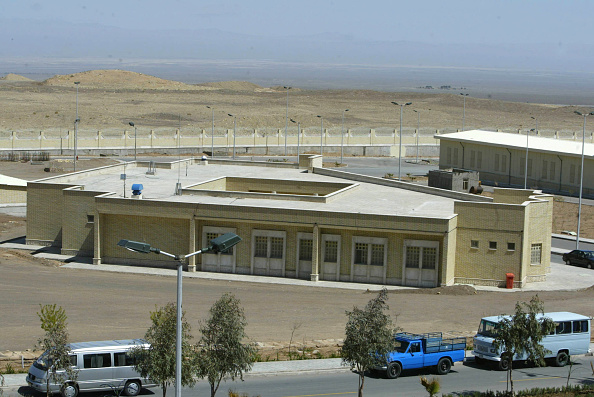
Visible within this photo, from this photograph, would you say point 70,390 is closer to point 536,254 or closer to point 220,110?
point 536,254

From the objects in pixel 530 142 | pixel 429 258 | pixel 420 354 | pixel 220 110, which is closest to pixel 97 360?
pixel 420 354

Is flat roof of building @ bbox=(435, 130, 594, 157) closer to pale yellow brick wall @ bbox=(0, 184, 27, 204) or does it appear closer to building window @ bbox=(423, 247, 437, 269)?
building window @ bbox=(423, 247, 437, 269)

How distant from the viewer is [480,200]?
45.6m

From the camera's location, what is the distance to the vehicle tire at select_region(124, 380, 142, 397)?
24734 mm

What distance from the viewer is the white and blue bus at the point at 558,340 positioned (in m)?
28.1

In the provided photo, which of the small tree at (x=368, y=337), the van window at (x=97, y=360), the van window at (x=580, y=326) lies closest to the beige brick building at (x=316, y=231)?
the van window at (x=580, y=326)

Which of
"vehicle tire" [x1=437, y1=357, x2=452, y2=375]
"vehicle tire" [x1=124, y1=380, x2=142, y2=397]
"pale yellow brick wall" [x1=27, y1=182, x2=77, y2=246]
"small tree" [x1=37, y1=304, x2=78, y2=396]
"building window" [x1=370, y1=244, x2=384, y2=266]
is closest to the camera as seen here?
"small tree" [x1=37, y1=304, x2=78, y2=396]

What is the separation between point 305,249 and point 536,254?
35.5 ft

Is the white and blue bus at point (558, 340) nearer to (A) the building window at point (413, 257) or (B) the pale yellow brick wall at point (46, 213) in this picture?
(A) the building window at point (413, 257)

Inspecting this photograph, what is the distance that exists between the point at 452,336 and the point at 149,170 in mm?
29568

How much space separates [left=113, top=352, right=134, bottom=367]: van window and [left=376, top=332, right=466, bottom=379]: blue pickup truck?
23.6 feet

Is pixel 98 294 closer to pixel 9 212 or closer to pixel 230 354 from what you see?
pixel 230 354

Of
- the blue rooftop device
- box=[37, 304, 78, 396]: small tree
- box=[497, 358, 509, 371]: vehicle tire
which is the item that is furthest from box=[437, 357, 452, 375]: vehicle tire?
the blue rooftop device

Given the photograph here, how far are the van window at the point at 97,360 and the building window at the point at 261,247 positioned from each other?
17.9 meters
